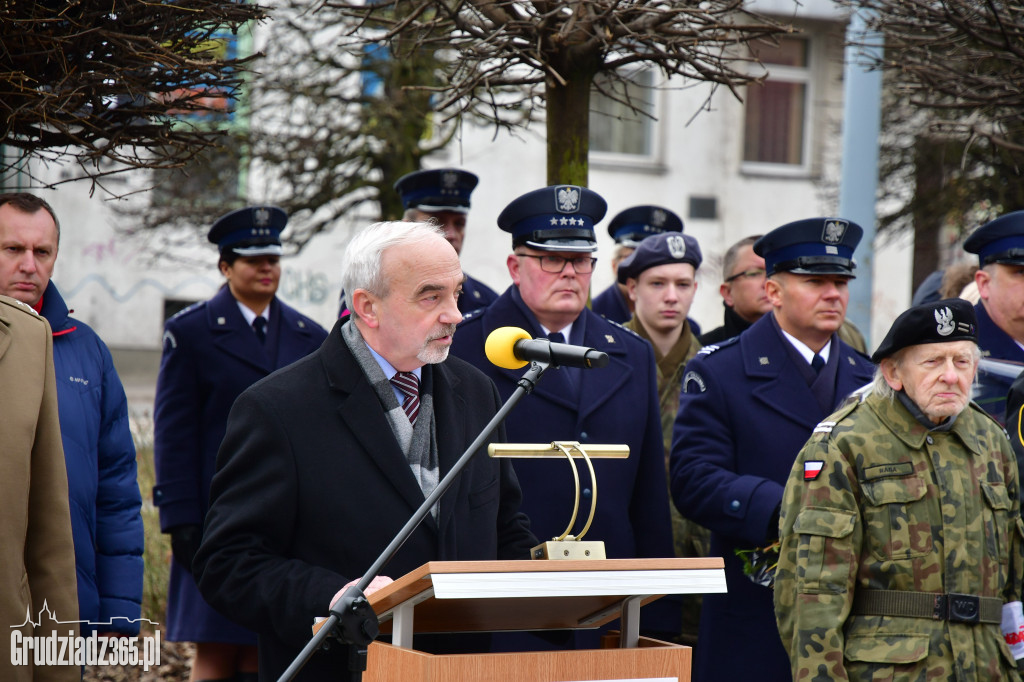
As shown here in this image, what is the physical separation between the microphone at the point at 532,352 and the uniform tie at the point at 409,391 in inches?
24.4

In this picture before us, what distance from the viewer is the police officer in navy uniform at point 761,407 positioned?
180 inches

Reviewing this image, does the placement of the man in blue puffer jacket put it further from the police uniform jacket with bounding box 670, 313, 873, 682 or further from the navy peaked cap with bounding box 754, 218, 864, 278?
the navy peaked cap with bounding box 754, 218, 864, 278

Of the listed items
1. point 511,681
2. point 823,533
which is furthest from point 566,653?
point 823,533

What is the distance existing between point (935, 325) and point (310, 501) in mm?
2040

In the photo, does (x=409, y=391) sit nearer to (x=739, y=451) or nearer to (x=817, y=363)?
(x=739, y=451)

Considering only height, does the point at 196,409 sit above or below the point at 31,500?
above

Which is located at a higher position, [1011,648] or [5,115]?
[5,115]

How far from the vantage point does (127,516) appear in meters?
4.48

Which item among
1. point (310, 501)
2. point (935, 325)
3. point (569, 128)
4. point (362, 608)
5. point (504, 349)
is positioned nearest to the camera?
point (362, 608)

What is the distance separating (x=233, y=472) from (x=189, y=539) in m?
2.77

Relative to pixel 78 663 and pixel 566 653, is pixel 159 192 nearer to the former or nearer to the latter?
pixel 78 663

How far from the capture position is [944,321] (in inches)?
152

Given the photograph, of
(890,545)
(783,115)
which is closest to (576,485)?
(890,545)

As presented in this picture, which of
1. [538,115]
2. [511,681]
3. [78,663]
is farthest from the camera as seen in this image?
[538,115]
